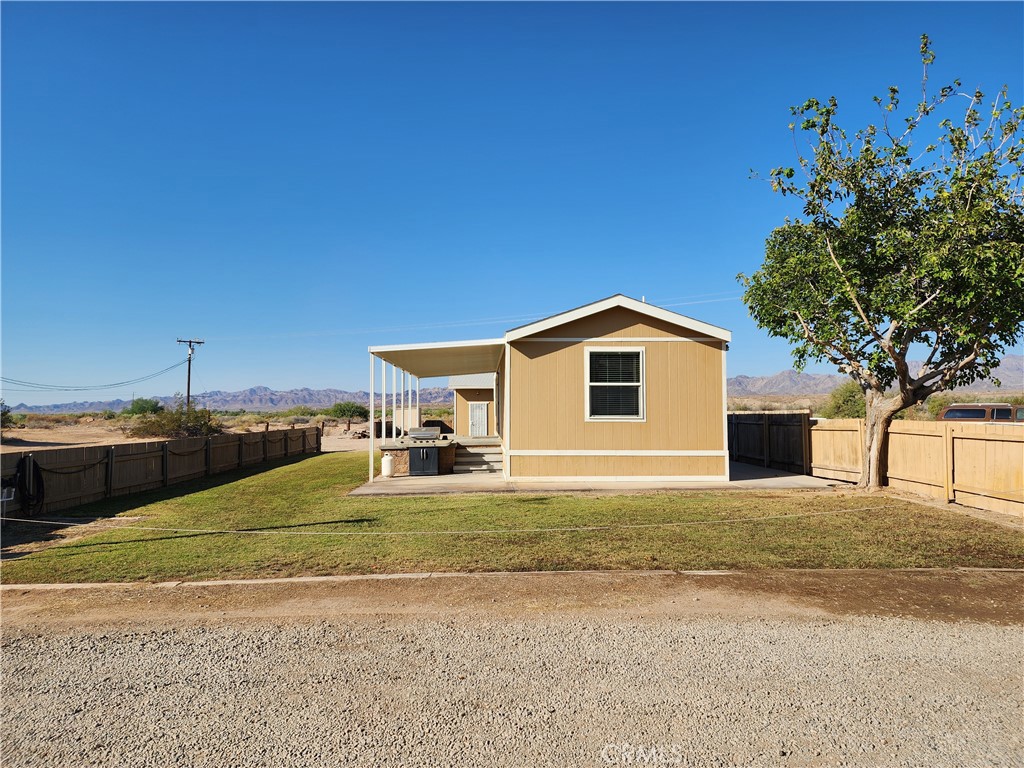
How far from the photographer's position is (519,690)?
12.6 feet

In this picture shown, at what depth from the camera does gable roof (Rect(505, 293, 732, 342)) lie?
1355 centimetres

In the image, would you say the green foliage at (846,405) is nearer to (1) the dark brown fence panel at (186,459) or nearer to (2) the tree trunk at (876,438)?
(2) the tree trunk at (876,438)

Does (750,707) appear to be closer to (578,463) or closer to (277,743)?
(277,743)

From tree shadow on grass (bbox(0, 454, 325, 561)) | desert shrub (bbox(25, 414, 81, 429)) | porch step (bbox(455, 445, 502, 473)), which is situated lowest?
tree shadow on grass (bbox(0, 454, 325, 561))

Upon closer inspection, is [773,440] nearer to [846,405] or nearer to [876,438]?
[876,438]

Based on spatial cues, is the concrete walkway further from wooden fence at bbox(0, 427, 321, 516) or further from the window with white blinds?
wooden fence at bbox(0, 427, 321, 516)

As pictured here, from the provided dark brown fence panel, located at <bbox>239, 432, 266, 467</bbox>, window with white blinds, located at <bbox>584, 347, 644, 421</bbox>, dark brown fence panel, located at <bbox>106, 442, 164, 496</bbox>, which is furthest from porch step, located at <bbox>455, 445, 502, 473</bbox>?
dark brown fence panel, located at <bbox>239, 432, 266, 467</bbox>

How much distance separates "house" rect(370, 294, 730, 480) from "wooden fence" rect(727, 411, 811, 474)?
3.31 metres

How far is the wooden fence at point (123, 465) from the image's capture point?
11164mm

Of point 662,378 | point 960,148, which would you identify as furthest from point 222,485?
point 960,148

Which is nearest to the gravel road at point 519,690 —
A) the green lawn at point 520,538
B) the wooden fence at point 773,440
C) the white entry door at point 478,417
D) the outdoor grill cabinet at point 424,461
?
the green lawn at point 520,538

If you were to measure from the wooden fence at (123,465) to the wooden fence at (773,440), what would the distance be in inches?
639

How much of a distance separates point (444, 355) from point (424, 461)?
3182 millimetres

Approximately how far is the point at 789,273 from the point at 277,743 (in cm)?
1214
